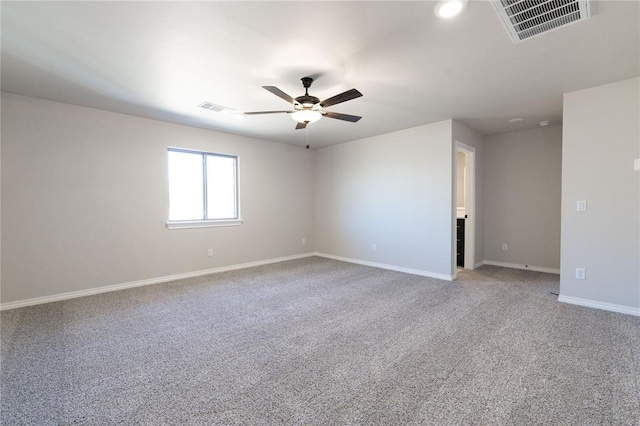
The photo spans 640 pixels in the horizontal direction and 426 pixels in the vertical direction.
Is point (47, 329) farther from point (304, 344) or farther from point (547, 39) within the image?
point (547, 39)

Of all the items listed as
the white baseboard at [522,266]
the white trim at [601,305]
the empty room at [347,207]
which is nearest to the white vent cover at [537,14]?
the empty room at [347,207]

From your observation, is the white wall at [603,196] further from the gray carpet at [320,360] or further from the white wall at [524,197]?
the white wall at [524,197]

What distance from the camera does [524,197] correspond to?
5.17m

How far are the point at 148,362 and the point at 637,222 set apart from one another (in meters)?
4.87

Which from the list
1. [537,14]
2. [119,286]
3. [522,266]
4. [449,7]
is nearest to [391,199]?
[522,266]

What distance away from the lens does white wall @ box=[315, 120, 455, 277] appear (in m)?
4.60

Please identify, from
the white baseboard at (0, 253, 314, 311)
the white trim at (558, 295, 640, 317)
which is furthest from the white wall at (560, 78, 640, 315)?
the white baseboard at (0, 253, 314, 311)

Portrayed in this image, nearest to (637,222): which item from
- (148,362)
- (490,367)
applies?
(490,367)

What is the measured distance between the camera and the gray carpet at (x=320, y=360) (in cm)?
170

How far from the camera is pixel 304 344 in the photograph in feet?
8.20

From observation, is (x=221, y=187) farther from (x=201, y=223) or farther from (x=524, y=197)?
(x=524, y=197)

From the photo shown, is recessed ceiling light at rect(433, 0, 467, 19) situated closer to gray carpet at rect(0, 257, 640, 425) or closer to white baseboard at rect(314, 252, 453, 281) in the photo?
gray carpet at rect(0, 257, 640, 425)

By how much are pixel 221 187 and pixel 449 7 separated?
450 centimetres

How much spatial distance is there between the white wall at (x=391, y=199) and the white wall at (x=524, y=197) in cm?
168
